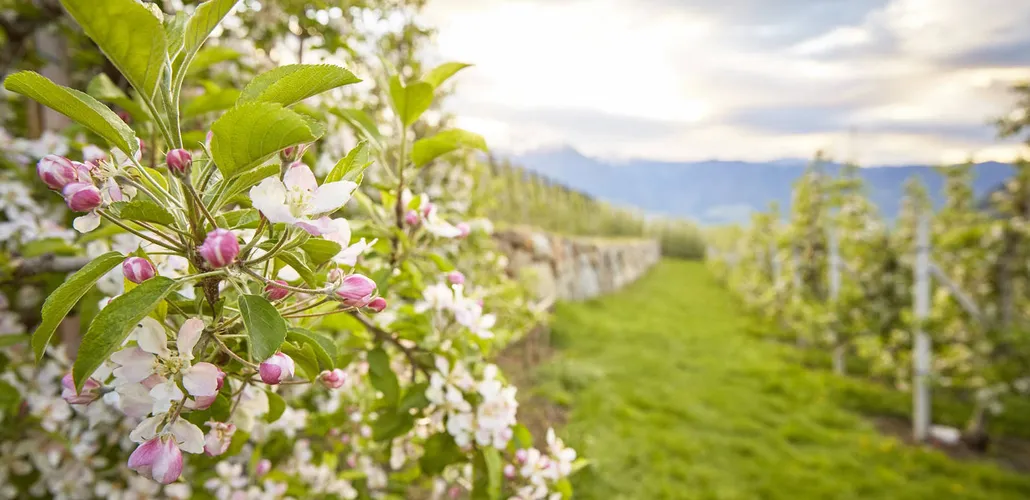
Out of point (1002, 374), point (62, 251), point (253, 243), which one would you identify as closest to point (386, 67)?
point (253, 243)

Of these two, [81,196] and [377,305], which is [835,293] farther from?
[81,196]

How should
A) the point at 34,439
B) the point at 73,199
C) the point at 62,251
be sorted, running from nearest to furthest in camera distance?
the point at 73,199 < the point at 62,251 < the point at 34,439

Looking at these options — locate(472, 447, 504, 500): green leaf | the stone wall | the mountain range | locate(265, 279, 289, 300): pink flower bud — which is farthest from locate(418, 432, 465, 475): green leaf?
the mountain range

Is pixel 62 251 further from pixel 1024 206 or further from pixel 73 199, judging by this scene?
pixel 1024 206

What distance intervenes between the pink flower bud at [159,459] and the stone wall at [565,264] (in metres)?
5.13

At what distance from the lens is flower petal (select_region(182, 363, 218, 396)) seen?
0.48m

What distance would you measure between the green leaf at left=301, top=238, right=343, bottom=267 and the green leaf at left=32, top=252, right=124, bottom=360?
16cm

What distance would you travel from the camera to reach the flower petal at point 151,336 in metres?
0.48

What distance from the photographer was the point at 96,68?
6.27 feet

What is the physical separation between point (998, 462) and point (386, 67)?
19.5ft

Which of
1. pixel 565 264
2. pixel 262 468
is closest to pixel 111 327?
pixel 262 468

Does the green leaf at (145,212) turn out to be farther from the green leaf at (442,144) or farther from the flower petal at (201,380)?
the green leaf at (442,144)

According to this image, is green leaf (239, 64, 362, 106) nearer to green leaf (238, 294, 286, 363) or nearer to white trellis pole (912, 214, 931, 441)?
green leaf (238, 294, 286, 363)

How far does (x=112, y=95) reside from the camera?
94cm
